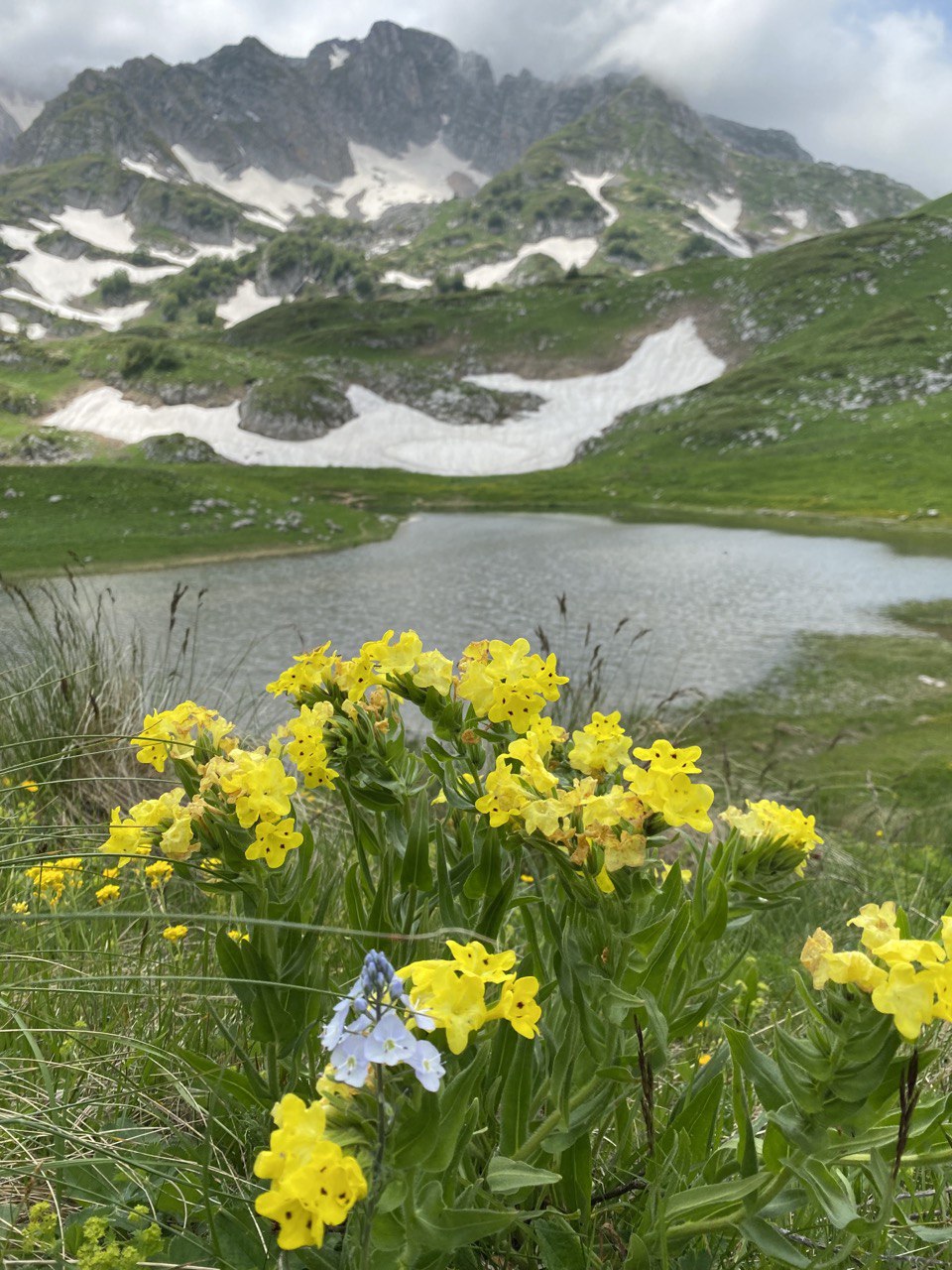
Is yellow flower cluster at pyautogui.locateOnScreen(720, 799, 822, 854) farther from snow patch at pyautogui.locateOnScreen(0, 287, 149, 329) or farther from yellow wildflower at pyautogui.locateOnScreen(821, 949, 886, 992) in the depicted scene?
snow patch at pyautogui.locateOnScreen(0, 287, 149, 329)

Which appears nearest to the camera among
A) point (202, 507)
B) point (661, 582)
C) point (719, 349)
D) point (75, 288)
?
point (661, 582)

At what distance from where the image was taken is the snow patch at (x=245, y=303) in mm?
177250

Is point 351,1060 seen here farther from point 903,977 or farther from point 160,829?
point 160,829

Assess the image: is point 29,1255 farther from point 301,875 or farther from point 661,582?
point 661,582

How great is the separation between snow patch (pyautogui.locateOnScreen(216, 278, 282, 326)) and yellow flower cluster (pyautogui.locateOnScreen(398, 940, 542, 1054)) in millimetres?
196479

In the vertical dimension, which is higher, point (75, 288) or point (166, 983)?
point (75, 288)

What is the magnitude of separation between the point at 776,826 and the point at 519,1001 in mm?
824

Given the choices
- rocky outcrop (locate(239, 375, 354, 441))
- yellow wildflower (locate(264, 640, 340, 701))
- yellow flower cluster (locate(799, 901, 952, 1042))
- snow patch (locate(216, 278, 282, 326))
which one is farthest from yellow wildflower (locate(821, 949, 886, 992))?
Answer: snow patch (locate(216, 278, 282, 326))

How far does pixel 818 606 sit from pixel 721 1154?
76.3 feet

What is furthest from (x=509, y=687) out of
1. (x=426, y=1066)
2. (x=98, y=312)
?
(x=98, y=312)

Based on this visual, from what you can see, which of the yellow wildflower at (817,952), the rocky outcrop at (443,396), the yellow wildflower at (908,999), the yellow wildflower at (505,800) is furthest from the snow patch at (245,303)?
the yellow wildflower at (908,999)

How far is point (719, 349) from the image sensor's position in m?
103

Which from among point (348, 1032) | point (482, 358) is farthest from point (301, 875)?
point (482, 358)

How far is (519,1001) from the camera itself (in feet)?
4.50
